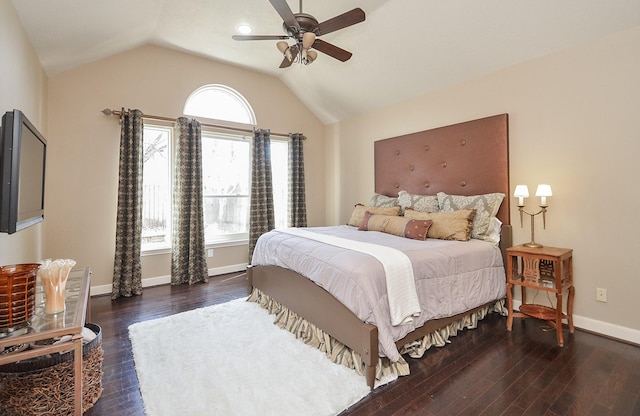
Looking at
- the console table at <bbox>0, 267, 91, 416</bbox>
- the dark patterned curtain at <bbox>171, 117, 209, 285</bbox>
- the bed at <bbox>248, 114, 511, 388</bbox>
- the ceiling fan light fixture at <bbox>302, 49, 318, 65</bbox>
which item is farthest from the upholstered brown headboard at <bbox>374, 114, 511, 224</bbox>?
the console table at <bbox>0, 267, 91, 416</bbox>

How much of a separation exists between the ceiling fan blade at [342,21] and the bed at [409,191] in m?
1.92

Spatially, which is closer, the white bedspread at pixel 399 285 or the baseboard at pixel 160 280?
the white bedspread at pixel 399 285

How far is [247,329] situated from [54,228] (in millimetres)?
2651

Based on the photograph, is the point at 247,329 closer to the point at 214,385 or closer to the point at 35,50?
the point at 214,385

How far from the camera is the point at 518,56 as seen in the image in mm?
3037

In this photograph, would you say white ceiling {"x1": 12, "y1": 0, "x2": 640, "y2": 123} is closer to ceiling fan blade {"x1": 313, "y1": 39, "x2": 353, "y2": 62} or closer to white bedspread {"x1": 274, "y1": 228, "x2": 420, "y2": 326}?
ceiling fan blade {"x1": 313, "y1": 39, "x2": 353, "y2": 62}

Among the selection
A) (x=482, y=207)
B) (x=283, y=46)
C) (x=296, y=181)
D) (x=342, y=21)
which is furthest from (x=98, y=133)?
(x=482, y=207)

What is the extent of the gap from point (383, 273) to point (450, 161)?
227cm

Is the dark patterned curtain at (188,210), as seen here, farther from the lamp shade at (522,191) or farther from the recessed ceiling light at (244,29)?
the lamp shade at (522,191)

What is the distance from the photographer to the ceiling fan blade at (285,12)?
2.06m

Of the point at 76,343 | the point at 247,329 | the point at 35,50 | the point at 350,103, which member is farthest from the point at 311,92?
the point at 76,343

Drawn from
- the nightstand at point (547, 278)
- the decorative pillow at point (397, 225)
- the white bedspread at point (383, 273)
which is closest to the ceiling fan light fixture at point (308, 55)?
the white bedspread at point (383, 273)

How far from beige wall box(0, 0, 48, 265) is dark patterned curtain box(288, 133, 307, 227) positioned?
316 centimetres

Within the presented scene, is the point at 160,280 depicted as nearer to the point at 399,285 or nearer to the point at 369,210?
the point at 369,210
